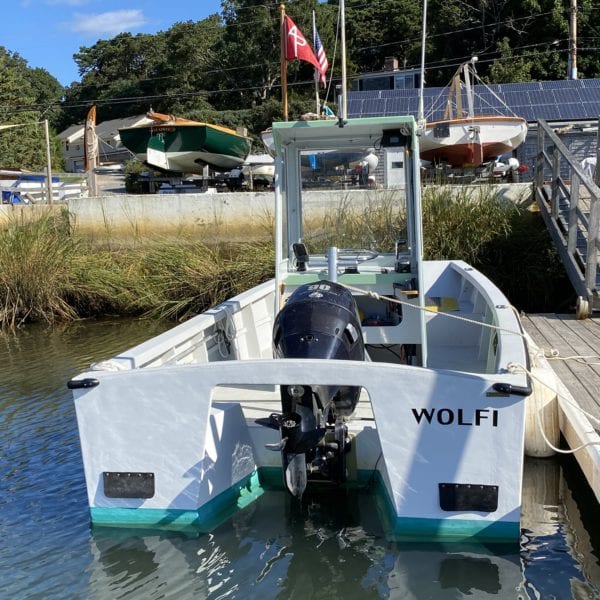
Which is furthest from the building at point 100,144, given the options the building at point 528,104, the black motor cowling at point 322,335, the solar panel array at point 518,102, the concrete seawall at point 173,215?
the black motor cowling at point 322,335

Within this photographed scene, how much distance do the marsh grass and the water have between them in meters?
6.42

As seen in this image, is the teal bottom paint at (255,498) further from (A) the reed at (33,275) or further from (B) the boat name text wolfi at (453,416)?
(A) the reed at (33,275)

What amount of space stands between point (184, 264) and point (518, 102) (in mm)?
13629

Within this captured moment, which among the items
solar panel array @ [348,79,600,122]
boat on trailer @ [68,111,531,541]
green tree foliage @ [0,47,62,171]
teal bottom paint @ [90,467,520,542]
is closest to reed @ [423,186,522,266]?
boat on trailer @ [68,111,531,541]

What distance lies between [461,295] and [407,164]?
2346 millimetres

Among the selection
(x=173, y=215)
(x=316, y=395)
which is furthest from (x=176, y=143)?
(x=316, y=395)

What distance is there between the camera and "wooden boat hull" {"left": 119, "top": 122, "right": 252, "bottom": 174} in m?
19.6

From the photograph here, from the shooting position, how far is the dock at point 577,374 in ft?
15.8

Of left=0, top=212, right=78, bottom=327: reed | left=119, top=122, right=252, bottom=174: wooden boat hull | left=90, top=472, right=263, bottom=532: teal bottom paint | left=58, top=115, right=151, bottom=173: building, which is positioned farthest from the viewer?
left=58, top=115, right=151, bottom=173: building

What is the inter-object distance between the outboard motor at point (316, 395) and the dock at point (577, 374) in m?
1.39

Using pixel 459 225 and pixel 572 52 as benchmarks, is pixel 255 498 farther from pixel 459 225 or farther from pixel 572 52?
pixel 572 52

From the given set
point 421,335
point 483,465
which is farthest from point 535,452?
point 483,465

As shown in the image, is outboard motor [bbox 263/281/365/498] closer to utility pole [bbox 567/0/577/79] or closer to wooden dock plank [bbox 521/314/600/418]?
wooden dock plank [bbox 521/314/600/418]

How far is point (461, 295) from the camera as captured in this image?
8312 mm
